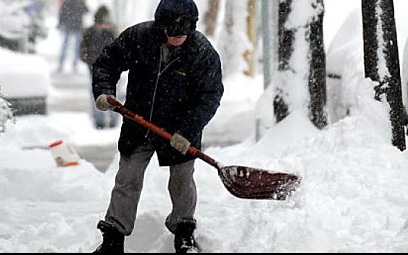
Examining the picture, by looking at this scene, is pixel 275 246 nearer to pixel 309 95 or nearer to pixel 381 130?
pixel 381 130

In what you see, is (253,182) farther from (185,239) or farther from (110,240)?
(110,240)

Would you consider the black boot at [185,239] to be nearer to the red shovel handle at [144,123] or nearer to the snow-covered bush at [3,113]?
the red shovel handle at [144,123]

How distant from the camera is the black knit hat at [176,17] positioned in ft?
18.1

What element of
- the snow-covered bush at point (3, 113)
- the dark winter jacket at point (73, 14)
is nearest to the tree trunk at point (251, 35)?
the dark winter jacket at point (73, 14)

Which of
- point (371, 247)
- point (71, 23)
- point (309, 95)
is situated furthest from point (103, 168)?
point (71, 23)

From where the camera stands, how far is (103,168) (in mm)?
10836

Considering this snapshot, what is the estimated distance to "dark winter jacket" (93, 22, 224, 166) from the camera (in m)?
5.69

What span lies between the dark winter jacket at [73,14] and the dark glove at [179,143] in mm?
16006

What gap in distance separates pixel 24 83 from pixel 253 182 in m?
8.65

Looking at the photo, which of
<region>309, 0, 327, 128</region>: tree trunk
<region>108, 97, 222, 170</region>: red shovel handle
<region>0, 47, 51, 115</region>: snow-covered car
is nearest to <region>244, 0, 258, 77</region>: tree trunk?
<region>0, 47, 51, 115</region>: snow-covered car

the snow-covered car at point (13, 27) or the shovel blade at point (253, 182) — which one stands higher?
the snow-covered car at point (13, 27)

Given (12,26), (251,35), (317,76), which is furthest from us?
(12,26)

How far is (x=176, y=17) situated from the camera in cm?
553

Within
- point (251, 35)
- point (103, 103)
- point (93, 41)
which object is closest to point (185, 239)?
point (103, 103)
